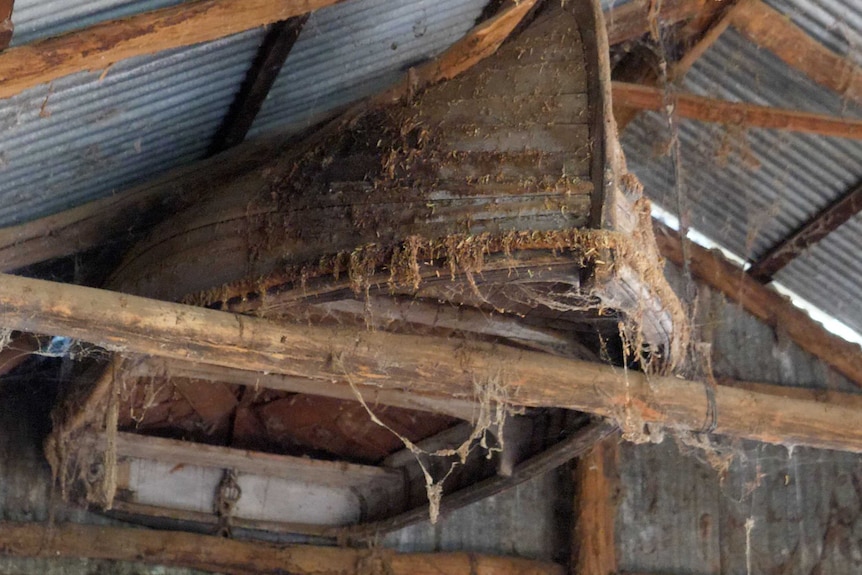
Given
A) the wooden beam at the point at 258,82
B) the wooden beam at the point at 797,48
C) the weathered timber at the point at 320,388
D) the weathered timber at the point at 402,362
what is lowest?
the weathered timber at the point at 402,362

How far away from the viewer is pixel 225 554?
15.6 feet

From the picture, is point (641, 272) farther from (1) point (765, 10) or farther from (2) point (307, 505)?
(2) point (307, 505)

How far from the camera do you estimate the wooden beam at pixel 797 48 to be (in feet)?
14.1

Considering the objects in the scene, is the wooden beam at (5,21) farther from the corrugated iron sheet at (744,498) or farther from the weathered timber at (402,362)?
the corrugated iron sheet at (744,498)

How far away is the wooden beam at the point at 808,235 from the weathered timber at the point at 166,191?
219 centimetres

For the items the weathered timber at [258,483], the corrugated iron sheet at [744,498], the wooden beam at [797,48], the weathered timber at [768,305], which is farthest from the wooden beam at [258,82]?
the corrugated iron sheet at [744,498]

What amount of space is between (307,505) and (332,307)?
1921 millimetres

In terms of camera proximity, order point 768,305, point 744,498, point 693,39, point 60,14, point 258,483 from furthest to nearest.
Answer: point 768,305 < point 744,498 < point 258,483 < point 693,39 < point 60,14

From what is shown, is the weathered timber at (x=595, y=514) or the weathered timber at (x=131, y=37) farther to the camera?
the weathered timber at (x=595, y=514)

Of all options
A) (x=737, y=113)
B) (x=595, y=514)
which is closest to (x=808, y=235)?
(x=737, y=113)

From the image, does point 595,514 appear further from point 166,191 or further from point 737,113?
point 166,191

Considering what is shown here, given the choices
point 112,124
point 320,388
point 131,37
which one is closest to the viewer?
point 131,37

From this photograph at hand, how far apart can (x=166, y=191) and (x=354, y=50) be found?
35.2 inches

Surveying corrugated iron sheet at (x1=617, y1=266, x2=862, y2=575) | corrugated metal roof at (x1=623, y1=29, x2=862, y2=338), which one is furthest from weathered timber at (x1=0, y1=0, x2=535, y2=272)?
corrugated iron sheet at (x1=617, y1=266, x2=862, y2=575)
